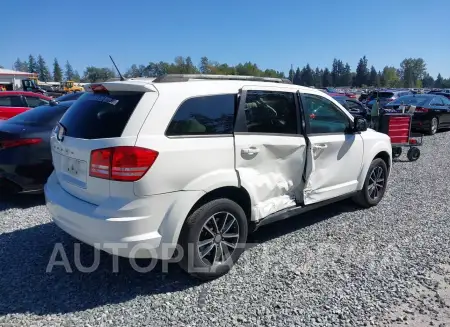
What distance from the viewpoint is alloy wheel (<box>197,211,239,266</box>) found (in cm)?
339

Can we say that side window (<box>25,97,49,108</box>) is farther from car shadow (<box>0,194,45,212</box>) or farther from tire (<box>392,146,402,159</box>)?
tire (<box>392,146,402,159</box>)

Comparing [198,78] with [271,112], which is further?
[271,112]

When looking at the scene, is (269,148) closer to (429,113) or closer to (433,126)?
(429,113)

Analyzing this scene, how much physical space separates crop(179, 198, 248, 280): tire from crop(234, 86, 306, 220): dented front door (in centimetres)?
26

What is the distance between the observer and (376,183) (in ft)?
18.3

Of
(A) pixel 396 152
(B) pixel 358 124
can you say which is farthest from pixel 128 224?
(A) pixel 396 152

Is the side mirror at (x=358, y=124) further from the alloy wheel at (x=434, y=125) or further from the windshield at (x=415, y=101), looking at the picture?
the windshield at (x=415, y=101)

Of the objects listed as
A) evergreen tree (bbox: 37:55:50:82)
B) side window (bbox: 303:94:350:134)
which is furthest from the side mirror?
evergreen tree (bbox: 37:55:50:82)

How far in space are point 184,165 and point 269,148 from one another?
107 centimetres

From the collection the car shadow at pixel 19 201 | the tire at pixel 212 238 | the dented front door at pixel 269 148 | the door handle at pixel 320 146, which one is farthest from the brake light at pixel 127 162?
the car shadow at pixel 19 201

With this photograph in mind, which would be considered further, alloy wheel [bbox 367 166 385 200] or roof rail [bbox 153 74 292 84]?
alloy wheel [bbox 367 166 385 200]

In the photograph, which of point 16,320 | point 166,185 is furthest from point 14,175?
point 166,185

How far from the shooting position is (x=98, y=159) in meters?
2.99

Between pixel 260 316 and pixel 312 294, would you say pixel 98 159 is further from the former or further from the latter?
pixel 312 294
